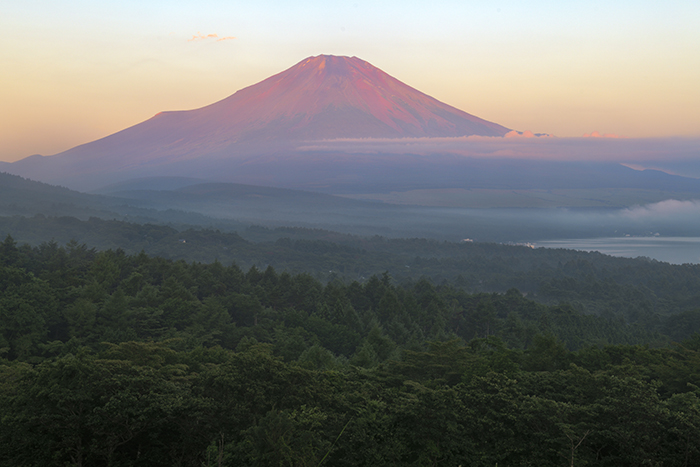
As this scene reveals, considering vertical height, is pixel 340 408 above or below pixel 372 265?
above

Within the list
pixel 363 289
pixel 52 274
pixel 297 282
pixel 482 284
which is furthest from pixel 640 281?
pixel 52 274

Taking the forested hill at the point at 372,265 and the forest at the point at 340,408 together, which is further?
the forested hill at the point at 372,265

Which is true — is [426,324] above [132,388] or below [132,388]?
below

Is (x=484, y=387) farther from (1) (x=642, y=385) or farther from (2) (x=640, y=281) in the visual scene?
(2) (x=640, y=281)

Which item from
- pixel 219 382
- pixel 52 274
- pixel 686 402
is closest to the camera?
pixel 686 402

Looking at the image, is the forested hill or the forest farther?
the forested hill

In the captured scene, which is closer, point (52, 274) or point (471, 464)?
point (471, 464)

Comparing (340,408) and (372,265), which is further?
(372,265)

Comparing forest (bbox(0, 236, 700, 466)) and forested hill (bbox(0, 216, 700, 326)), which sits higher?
forest (bbox(0, 236, 700, 466))

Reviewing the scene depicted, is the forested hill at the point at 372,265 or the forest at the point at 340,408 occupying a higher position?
the forest at the point at 340,408

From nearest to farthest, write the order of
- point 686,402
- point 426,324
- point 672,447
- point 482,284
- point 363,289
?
1. point 672,447
2. point 686,402
3. point 426,324
4. point 363,289
5. point 482,284

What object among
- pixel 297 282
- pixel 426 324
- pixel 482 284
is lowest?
pixel 482 284
